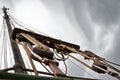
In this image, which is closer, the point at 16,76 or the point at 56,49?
the point at 16,76

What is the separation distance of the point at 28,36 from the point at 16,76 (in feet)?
22.3

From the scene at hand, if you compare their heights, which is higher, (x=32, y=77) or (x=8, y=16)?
(x=8, y=16)

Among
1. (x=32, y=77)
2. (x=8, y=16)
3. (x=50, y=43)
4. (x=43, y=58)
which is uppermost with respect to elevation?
(x=8, y=16)

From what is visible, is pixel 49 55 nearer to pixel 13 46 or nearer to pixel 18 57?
pixel 18 57

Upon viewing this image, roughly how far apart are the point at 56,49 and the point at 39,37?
3.00 feet

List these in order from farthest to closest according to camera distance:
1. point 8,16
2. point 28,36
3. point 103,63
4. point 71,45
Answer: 1. point 8,16
2. point 71,45
3. point 28,36
4. point 103,63

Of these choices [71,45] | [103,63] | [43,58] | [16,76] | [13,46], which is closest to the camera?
[16,76]

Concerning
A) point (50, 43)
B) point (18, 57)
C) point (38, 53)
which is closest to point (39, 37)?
point (50, 43)

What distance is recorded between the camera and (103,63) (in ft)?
29.3

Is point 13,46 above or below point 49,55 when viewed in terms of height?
above

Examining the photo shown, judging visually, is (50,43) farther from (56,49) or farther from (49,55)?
(49,55)

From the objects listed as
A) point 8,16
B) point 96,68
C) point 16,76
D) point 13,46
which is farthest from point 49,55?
point 8,16

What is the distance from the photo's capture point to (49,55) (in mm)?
6930

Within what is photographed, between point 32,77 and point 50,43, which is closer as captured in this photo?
point 32,77
